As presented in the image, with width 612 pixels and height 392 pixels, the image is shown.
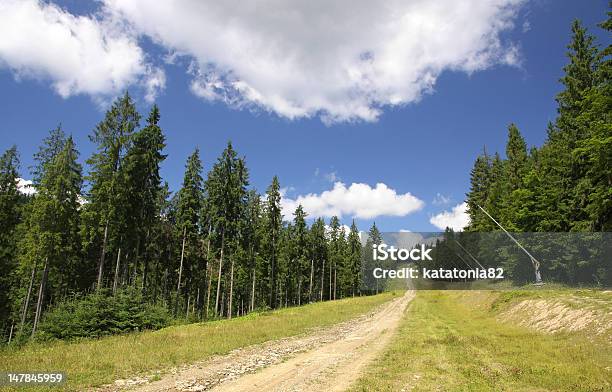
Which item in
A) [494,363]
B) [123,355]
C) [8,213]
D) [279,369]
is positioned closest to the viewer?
[279,369]

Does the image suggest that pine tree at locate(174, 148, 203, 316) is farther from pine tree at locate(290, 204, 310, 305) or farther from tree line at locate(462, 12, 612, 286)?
tree line at locate(462, 12, 612, 286)

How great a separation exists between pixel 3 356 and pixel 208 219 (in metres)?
33.3

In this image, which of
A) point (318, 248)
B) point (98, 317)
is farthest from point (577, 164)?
point (318, 248)

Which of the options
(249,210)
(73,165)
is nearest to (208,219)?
(249,210)

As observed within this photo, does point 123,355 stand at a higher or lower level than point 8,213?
lower

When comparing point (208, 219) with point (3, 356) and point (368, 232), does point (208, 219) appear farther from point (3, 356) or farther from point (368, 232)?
point (368, 232)

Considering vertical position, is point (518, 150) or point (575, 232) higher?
point (518, 150)

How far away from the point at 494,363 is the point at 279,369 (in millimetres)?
6971

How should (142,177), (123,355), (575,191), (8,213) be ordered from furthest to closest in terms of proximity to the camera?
1. (8,213)
2. (142,177)
3. (575,191)
4. (123,355)

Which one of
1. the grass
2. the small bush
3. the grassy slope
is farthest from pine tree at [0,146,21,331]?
the grassy slope

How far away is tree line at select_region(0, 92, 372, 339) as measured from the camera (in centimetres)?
3033

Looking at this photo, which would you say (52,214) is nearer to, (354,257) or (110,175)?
(110,175)

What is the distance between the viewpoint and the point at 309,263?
7119 centimetres

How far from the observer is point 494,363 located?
12.2 metres
